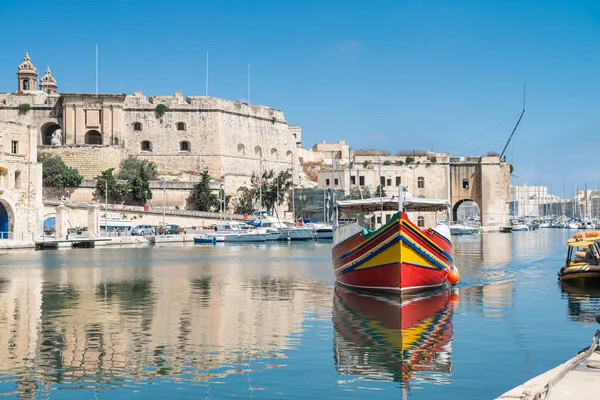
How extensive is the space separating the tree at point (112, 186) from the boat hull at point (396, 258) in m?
33.1

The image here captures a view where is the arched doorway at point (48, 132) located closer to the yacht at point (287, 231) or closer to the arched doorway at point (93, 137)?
the arched doorway at point (93, 137)

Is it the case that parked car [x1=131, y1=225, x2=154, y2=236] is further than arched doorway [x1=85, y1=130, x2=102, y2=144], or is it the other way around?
arched doorway [x1=85, y1=130, x2=102, y2=144]

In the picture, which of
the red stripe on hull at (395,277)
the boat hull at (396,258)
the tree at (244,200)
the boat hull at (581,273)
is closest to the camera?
the boat hull at (396,258)

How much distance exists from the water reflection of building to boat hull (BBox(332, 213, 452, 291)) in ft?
3.04

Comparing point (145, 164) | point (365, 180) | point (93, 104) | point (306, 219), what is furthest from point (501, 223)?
point (93, 104)

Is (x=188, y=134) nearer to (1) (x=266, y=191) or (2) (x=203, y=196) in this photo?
(2) (x=203, y=196)

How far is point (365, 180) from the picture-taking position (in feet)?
195

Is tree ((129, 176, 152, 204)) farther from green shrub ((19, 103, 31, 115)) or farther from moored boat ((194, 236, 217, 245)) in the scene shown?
green shrub ((19, 103, 31, 115))

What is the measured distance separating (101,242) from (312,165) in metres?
32.0

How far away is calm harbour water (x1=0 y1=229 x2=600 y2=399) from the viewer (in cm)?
805

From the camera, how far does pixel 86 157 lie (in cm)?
4950

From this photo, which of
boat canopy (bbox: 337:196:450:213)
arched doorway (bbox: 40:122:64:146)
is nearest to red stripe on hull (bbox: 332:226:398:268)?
boat canopy (bbox: 337:196:450:213)

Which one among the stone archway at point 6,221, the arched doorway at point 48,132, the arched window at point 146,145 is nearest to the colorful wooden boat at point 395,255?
the stone archway at point 6,221

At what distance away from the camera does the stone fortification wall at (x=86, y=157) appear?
4941 cm
